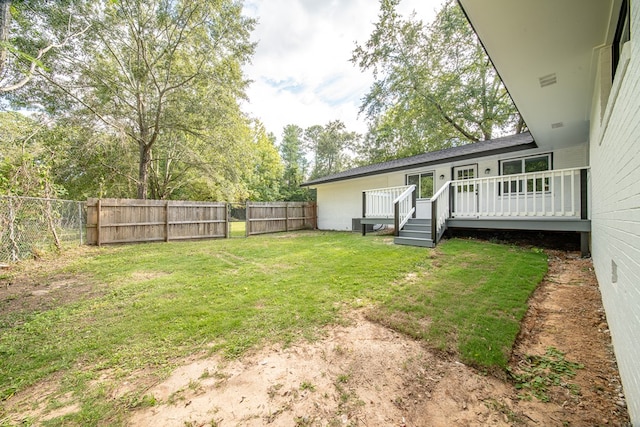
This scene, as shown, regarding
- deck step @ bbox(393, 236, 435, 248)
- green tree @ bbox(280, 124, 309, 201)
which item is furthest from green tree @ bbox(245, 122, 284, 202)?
deck step @ bbox(393, 236, 435, 248)

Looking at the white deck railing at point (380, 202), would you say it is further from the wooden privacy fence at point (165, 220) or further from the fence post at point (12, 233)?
the fence post at point (12, 233)

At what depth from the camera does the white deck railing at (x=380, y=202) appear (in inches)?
373

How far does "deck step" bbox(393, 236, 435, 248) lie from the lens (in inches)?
267

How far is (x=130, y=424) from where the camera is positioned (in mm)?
1657

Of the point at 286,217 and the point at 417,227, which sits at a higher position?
the point at 286,217

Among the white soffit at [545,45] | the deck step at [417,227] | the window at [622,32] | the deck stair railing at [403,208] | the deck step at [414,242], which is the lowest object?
the deck step at [414,242]

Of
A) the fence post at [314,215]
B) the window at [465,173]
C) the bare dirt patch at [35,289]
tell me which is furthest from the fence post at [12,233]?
the window at [465,173]

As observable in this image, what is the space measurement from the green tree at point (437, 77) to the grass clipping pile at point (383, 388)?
49.8 feet

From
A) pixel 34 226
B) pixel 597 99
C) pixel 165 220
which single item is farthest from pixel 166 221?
pixel 597 99

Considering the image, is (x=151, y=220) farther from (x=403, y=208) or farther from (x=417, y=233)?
(x=417, y=233)

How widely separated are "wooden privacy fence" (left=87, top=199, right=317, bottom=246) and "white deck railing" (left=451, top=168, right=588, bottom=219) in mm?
9124

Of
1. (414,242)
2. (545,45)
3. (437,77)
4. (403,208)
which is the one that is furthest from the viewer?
(437,77)

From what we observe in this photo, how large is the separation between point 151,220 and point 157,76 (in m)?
7.55

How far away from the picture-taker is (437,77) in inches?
588
